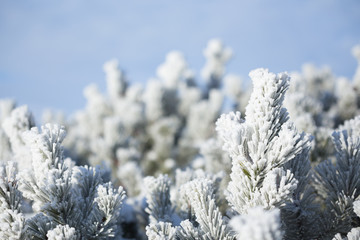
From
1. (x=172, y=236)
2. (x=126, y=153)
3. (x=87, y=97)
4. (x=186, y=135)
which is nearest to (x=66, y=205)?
(x=172, y=236)

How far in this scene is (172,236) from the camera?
1.37 metres

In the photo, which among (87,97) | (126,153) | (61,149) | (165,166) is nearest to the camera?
(61,149)

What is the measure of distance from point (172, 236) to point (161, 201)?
590 millimetres

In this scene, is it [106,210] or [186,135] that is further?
[186,135]

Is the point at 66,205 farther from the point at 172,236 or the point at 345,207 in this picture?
the point at 345,207

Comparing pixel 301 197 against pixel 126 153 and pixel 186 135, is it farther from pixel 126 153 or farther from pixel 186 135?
pixel 186 135

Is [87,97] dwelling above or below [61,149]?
above

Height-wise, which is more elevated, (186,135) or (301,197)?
(186,135)

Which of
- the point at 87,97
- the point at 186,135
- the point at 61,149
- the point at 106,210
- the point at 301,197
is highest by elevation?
the point at 87,97

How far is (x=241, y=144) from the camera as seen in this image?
1.34 m

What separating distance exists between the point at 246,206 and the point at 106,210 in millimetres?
731

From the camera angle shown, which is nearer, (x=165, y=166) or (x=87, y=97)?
(x=165, y=166)

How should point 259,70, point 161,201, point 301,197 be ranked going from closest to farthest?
point 259,70 < point 301,197 < point 161,201

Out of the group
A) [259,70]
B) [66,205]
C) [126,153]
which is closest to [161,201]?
[66,205]
